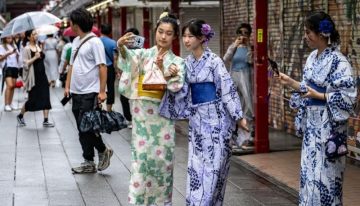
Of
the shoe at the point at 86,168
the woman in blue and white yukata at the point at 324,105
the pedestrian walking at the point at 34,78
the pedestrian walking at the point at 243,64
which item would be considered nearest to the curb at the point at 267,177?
the pedestrian walking at the point at 243,64

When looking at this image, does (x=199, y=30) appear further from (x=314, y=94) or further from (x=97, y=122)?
(x=97, y=122)

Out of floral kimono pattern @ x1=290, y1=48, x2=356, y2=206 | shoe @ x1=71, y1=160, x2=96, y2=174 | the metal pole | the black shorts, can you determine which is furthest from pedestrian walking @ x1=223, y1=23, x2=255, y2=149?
the black shorts

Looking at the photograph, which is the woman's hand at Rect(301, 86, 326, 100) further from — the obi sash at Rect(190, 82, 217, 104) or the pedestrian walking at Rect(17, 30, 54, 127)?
the pedestrian walking at Rect(17, 30, 54, 127)

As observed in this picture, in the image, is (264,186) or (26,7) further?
(26,7)

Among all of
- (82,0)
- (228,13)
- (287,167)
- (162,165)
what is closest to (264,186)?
(287,167)

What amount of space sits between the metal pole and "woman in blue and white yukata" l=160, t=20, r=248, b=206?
13.4ft

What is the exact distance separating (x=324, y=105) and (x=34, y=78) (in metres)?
9.36

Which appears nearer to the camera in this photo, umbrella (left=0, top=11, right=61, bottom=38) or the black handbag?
the black handbag

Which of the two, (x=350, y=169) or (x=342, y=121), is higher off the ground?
(x=342, y=121)

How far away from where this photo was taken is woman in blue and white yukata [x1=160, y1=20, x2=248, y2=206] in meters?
6.35

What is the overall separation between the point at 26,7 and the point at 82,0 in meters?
49.9

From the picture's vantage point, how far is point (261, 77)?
1052 centimetres

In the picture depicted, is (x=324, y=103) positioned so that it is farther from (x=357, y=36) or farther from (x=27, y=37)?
(x=27, y=37)

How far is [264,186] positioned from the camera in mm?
8648
